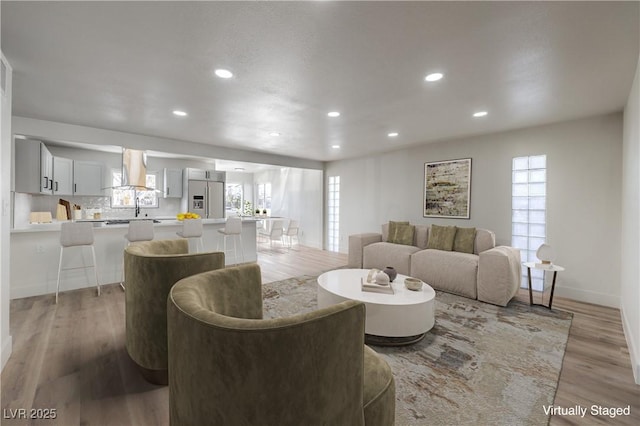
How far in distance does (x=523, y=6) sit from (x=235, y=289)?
2.35 metres

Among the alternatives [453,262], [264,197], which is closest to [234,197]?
[264,197]

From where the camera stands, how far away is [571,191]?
12.8ft

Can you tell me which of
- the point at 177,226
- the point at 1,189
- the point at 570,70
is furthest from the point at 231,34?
the point at 177,226

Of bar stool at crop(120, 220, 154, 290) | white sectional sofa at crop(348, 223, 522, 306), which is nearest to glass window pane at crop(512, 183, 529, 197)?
white sectional sofa at crop(348, 223, 522, 306)

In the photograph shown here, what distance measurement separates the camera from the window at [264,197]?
10391mm

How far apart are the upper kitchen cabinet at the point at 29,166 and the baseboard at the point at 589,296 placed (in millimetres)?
7822

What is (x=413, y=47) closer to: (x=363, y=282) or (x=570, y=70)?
(x=570, y=70)

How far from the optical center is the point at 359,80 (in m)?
2.66

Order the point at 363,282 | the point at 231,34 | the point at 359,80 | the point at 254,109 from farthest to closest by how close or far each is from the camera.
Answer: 1. the point at 254,109
2. the point at 363,282
3. the point at 359,80
4. the point at 231,34

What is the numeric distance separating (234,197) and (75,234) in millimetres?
7264

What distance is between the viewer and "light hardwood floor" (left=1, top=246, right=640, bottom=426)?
5.73ft

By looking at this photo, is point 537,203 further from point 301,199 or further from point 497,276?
point 301,199

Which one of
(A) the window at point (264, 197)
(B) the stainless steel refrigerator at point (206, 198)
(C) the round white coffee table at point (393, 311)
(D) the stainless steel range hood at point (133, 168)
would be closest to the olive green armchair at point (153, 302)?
(C) the round white coffee table at point (393, 311)

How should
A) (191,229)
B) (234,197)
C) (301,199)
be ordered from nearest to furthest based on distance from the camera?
1. (191,229)
2. (301,199)
3. (234,197)
